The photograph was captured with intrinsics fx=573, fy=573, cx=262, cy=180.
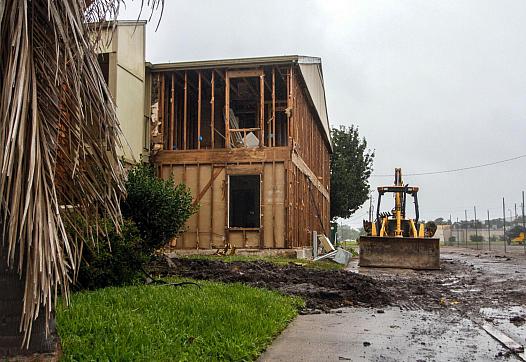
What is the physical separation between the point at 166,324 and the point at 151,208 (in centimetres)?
512

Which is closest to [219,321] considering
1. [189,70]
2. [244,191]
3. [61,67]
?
[61,67]

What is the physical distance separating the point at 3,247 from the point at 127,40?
15680 mm

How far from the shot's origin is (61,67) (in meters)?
4.32

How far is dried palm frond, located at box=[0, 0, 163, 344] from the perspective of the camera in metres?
3.72

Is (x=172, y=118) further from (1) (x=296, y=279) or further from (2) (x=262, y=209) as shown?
(1) (x=296, y=279)

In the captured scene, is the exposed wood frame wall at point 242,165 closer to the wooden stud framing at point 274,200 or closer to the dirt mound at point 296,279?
the wooden stud framing at point 274,200

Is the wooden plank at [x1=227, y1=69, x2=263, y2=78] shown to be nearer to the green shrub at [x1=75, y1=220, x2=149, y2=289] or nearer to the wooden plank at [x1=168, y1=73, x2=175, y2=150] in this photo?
the wooden plank at [x1=168, y1=73, x2=175, y2=150]

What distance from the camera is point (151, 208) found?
36.8 feet

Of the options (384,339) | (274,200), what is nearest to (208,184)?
(274,200)

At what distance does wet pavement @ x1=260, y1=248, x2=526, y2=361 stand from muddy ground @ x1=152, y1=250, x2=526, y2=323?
0.05m

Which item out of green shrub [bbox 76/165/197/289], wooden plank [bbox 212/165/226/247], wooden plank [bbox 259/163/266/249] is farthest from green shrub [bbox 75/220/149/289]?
wooden plank [bbox 212/165/226/247]

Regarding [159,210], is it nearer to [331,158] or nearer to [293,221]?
[293,221]

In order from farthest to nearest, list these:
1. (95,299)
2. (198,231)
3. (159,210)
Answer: (198,231)
(159,210)
(95,299)

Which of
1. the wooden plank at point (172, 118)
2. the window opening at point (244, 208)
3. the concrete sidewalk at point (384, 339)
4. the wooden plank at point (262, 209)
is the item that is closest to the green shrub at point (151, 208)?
the concrete sidewalk at point (384, 339)
